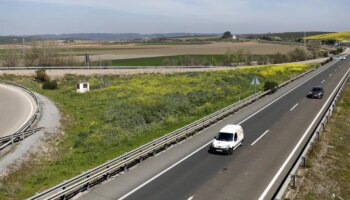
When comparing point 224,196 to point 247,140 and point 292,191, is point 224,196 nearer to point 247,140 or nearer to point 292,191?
point 292,191

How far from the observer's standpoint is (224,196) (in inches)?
656

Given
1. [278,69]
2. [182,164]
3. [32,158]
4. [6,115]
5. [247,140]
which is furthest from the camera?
[278,69]

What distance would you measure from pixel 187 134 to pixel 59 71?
66780mm

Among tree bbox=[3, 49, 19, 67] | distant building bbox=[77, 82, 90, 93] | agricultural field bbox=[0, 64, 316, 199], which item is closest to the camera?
agricultural field bbox=[0, 64, 316, 199]

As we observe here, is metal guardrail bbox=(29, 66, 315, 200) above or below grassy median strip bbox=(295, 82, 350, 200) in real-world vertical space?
above

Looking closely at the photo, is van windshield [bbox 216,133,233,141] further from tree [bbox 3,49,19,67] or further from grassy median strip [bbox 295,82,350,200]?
tree [bbox 3,49,19,67]

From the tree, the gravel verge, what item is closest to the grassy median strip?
the gravel verge

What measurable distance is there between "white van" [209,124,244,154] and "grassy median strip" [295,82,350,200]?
4403mm

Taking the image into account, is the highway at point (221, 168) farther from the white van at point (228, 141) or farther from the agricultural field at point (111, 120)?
the agricultural field at point (111, 120)

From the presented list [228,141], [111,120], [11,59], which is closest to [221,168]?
[228,141]

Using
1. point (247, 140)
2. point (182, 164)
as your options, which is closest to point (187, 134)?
point (247, 140)

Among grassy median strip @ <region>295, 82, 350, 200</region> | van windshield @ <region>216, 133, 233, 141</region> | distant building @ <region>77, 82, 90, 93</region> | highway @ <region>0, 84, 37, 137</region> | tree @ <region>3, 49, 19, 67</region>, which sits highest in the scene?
tree @ <region>3, 49, 19, 67</region>

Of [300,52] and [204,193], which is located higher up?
[300,52]

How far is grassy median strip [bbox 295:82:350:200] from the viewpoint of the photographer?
59.2 feet
